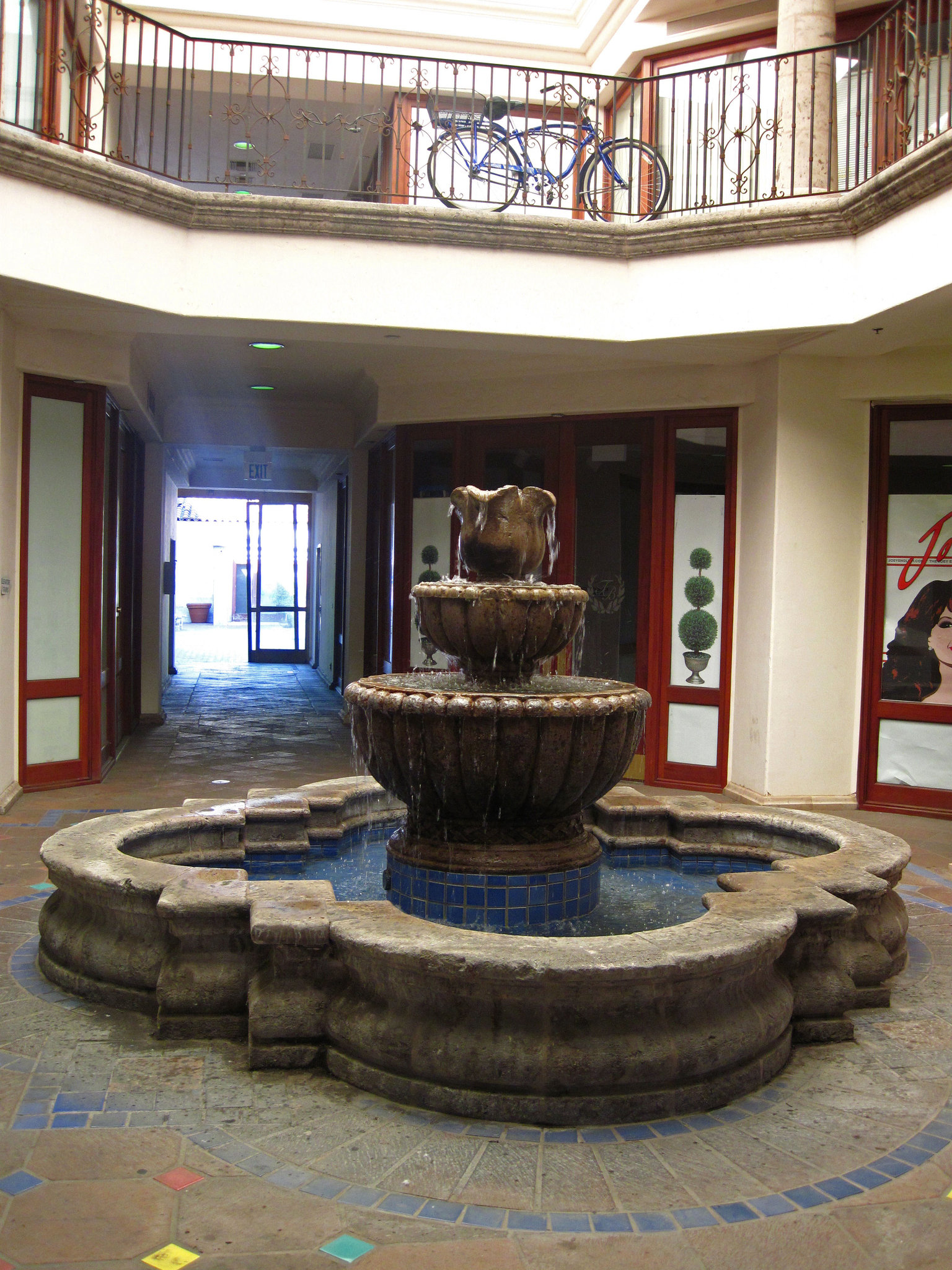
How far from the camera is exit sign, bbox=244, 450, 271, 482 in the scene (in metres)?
15.8

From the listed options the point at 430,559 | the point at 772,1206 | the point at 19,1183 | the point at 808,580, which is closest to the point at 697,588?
the point at 808,580

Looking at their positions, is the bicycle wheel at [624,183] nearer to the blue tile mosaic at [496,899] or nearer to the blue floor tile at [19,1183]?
the blue tile mosaic at [496,899]

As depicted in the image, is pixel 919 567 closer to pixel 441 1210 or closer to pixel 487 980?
pixel 487 980

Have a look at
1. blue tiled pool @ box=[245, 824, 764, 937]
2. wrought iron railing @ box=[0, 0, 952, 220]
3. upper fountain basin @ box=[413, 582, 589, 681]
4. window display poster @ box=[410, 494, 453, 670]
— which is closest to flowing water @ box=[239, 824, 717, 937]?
blue tiled pool @ box=[245, 824, 764, 937]

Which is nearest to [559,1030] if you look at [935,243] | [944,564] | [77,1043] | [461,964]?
[461,964]

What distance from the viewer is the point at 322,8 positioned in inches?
437

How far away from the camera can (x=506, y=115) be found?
9406mm

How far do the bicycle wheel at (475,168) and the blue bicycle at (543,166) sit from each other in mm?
12

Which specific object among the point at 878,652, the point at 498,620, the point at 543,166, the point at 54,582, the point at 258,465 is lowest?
the point at 878,652

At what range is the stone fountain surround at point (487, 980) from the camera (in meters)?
3.21

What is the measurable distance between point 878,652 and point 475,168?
4.74m

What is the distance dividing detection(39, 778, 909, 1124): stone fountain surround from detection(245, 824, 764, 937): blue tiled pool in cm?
54

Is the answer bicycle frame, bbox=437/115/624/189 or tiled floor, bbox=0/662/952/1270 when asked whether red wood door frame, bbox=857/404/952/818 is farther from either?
tiled floor, bbox=0/662/952/1270

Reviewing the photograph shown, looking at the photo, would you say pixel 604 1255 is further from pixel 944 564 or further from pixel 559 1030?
pixel 944 564
